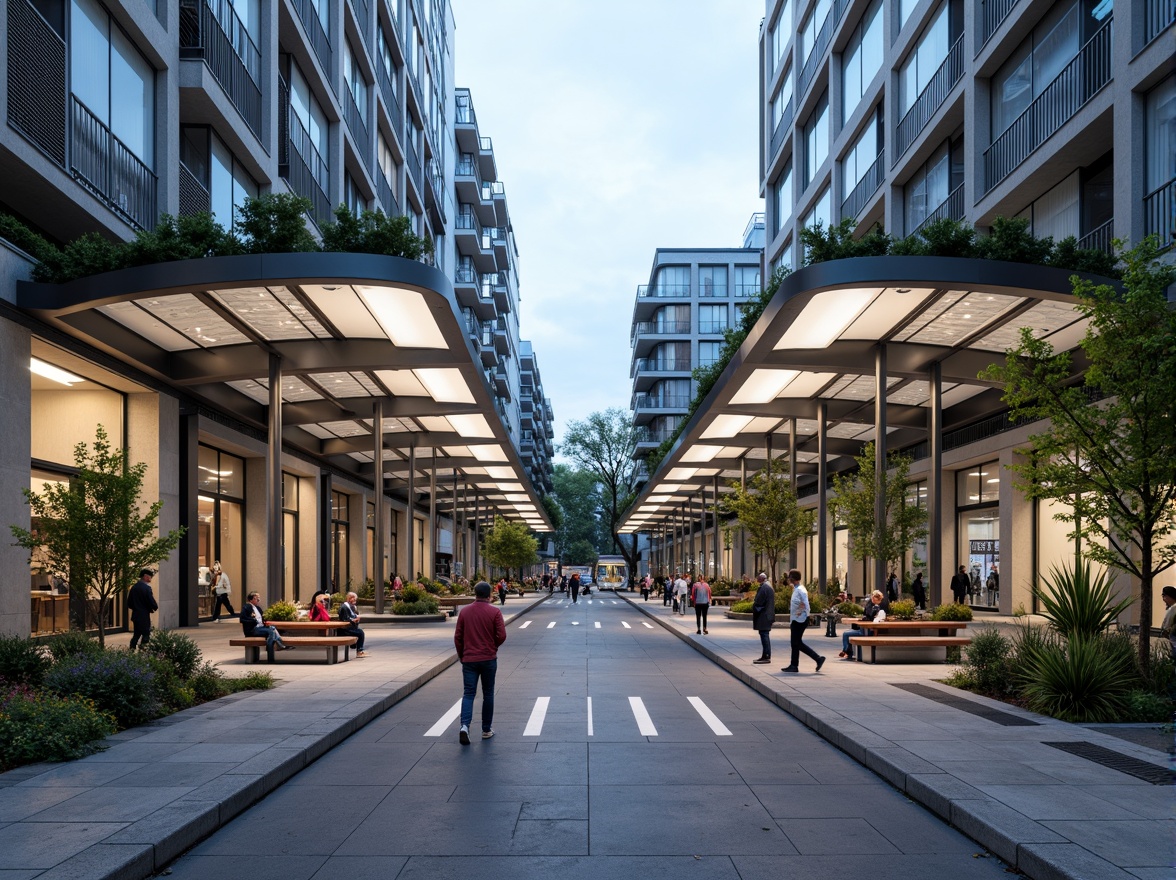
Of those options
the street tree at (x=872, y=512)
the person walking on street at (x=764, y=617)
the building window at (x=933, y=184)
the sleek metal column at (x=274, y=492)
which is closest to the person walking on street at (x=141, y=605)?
the sleek metal column at (x=274, y=492)

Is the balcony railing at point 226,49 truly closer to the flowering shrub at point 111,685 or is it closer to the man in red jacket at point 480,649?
the flowering shrub at point 111,685

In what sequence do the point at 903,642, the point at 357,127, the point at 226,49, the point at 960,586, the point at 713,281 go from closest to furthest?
the point at 903,642, the point at 226,49, the point at 960,586, the point at 357,127, the point at 713,281

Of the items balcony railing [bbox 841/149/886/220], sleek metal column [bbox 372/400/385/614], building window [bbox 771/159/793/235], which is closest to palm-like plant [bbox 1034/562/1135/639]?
sleek metal column [bbox 372/400/385/614]

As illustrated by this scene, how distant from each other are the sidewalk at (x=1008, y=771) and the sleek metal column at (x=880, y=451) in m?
7.78

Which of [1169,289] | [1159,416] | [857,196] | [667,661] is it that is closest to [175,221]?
[667,661]

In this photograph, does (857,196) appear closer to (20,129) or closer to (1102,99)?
(1102,99)

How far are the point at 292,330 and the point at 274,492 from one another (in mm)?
3266

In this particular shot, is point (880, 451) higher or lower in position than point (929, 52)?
lower

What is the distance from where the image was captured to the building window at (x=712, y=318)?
312 feet

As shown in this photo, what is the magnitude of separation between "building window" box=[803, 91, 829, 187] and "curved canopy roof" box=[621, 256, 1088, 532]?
556 inches

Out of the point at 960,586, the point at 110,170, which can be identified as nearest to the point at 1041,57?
the point at 960,586

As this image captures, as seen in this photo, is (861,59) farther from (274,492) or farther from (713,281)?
(713,281)

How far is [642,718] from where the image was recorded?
41.1 ft

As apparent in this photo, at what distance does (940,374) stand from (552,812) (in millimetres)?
17577
